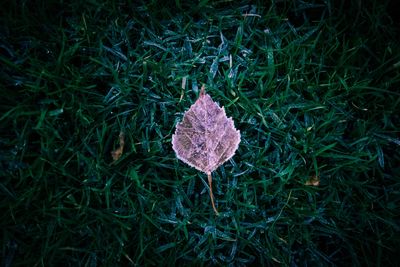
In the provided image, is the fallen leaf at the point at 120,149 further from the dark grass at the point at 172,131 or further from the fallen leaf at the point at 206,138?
the fallen leaf at the point at 206,138

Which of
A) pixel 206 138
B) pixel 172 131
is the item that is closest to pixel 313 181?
pixel 206 138

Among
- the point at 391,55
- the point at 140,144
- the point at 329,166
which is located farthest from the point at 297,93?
the point at 140,144

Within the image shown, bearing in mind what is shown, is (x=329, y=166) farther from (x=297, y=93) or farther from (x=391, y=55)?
(x=391, y=55)

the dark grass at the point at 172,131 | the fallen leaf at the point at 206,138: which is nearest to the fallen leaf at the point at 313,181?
the dark grass at the point at 172,131

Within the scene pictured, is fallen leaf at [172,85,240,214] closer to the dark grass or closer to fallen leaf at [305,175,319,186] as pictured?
the dark grass

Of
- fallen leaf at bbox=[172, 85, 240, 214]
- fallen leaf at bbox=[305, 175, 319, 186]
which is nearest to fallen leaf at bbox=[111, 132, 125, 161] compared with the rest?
fallen leaf at bbox=[172, 85, 240, 214]

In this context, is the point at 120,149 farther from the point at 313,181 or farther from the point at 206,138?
the point at 313,181
